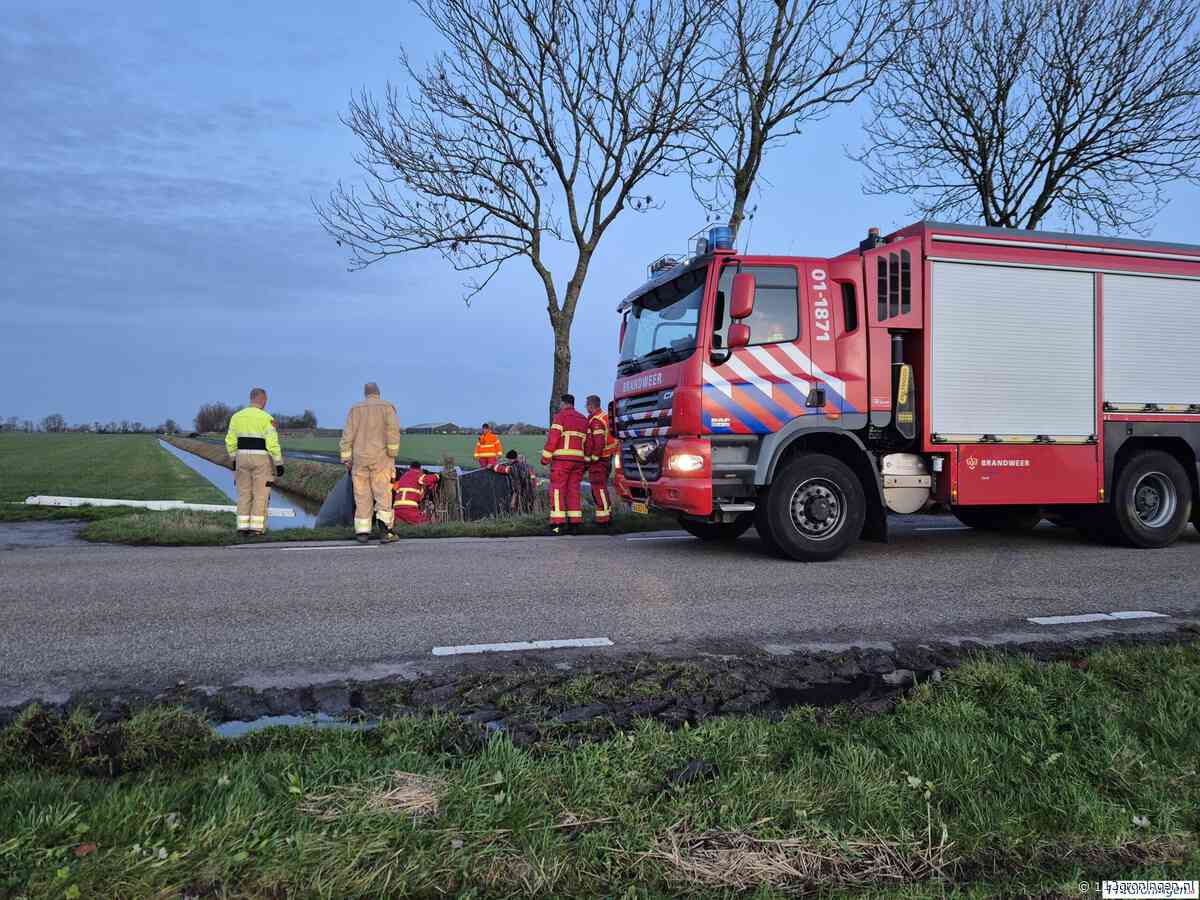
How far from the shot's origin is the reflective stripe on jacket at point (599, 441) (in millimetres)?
10680

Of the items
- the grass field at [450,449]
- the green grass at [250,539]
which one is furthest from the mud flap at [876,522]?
the grass field at [450,449]

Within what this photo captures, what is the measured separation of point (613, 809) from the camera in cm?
254

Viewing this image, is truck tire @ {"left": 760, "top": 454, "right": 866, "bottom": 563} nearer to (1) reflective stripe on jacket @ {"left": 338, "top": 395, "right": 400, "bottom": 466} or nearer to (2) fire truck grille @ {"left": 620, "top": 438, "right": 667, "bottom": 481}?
(2) fire truck grille @ {"left": 620, "top": 438, "right": 667, "bottom": 481}

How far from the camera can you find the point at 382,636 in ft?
16.0

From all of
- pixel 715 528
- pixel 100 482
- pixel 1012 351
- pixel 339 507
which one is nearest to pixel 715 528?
pixel 715 528

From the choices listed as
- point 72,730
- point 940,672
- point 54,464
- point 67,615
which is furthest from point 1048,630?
point 54,464

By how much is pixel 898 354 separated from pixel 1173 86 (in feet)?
42.1

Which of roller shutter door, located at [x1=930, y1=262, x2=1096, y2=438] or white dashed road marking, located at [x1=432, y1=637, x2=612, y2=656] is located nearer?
white dashed road marking, located at [x1=432, y1=637, x2=612, y2=656]

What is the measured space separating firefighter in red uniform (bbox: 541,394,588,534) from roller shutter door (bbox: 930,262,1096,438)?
14.0 ft

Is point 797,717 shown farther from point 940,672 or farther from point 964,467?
point 964,467

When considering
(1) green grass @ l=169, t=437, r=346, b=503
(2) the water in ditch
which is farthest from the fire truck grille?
(1) green grass @ l=169, t=437, r=346, b=503

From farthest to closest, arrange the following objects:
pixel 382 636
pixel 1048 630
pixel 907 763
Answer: pixel 1048 630 → pixel 382 636 → pixel 907 763

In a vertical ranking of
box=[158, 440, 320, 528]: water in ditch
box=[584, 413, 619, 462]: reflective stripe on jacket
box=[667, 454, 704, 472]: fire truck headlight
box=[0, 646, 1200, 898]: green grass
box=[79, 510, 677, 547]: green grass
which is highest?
box=[584, 413, 619, 462]: reflective stripe on jacket

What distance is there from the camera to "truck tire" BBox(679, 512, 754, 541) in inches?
371
